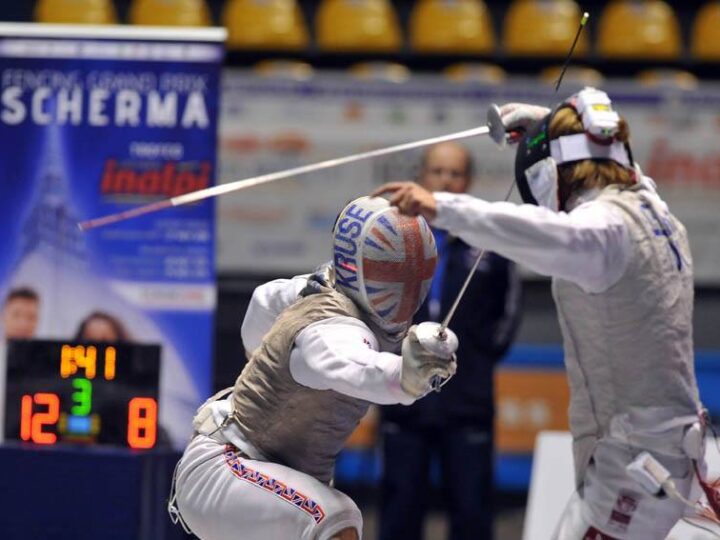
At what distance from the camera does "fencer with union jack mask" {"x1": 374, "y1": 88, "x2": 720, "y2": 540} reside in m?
3.15

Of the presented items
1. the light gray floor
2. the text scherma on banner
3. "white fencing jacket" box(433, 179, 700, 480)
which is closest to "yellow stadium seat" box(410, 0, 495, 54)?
the light gray floor

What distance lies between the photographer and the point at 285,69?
793cm

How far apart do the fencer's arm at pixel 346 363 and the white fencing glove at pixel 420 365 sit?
0.04 metres

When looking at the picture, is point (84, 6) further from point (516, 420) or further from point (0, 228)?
point (516, 420)

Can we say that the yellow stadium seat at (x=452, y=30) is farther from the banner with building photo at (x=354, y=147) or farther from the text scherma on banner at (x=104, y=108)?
the text scherma on banner at (x=104, y=108)

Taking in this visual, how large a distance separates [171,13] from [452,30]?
1.55 meters

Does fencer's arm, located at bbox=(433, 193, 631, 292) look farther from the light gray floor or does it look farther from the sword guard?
the light gray floor

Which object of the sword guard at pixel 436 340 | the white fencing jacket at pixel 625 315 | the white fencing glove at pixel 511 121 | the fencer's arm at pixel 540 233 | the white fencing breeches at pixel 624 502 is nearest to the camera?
the sword guard at pixel 436 340

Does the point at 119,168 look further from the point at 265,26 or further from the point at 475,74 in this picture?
the point at 265,26

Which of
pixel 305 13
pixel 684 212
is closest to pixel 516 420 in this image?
pixel 684 212

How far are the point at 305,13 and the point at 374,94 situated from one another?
5.67 feet

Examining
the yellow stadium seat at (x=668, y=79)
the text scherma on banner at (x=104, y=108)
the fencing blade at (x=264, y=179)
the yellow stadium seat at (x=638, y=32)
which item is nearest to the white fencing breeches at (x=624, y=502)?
Answer: the fencing blade at (x=264, y=179)

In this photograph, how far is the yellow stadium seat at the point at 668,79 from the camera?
744 cm

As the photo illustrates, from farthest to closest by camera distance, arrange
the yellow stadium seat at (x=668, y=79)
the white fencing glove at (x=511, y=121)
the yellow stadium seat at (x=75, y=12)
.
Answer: the yellow stadium seat at (x=75, y=12)
the yellow stadium seat at (x=668, y=79)
the white fencing glove at (x=511, y=121)
